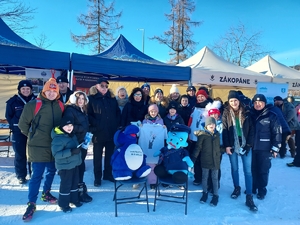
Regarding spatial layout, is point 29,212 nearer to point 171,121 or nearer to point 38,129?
point 38,129

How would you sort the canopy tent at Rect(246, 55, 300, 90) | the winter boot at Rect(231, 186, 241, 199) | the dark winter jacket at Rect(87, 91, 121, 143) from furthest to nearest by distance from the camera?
the canopy tent at Rect(246, 55, 300, 90), the dark winter jacket at Rect(87, 91, 121, 143), the winter boot at Rect(231, 186, 241, 199)

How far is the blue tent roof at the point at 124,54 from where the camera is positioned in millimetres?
4840

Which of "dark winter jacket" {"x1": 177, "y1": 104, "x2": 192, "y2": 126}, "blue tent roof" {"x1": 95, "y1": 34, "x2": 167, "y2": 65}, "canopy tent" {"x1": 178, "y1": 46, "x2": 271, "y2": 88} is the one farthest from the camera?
"canopy tent" {"x1": 178, "y1": 46, "x2": 271, "y2": 88}

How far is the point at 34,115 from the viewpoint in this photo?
2.44 m

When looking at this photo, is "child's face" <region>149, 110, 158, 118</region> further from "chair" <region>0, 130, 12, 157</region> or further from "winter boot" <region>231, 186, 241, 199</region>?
"chair" <region>0, 130, 12, 157</region>

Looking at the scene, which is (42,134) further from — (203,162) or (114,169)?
(203,162)

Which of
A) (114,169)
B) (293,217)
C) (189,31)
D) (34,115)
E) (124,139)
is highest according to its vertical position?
(189,31)

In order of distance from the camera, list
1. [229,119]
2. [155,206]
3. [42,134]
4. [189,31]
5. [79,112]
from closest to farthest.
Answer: [42,134]
[79,112]
[155,206]
[229,119]
[189,31]

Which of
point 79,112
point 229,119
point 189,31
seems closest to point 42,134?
point 79,112

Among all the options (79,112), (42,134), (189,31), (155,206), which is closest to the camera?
(42,134)

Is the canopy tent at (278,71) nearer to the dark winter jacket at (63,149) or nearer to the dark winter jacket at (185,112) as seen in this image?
the dark winter jacket at (185,112)

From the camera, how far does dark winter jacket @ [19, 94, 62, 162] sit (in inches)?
95.7

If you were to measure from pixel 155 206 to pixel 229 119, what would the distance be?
155cm

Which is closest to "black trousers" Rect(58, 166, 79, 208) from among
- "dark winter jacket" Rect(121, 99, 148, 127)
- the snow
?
the snow
